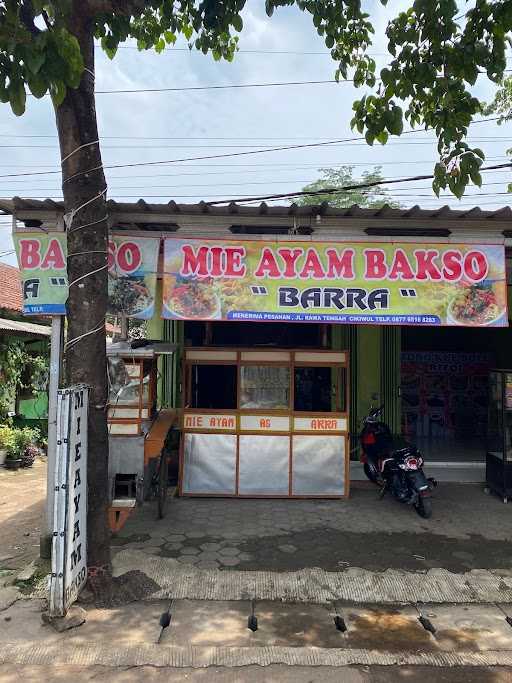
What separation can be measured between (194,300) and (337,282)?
1524 millimetres

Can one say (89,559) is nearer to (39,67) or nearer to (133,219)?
(133,219)

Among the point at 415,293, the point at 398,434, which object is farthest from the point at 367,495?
the point at 415,293

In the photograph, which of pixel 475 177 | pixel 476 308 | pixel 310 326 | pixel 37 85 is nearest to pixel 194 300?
pixel 37 85

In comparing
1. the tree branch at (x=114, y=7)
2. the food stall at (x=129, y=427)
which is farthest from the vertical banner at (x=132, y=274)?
the tree branch at (x=114, y=7)

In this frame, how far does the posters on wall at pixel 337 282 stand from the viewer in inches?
208

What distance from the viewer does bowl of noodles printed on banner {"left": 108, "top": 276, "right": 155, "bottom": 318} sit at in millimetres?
5277

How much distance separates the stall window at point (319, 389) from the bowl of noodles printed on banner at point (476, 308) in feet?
10.3

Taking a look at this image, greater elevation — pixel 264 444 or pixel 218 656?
pixel 264 444

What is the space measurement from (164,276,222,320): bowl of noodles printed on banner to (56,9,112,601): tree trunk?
3.24 ft

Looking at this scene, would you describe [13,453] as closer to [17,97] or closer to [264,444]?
[264,444]

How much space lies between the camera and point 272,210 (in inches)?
201

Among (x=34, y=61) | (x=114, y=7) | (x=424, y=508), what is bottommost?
(x=424, y=508)

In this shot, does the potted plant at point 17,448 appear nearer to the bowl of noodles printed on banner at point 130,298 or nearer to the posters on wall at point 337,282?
the bowl of noodles printed on banner at point 130,298

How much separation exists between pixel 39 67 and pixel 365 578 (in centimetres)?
483
